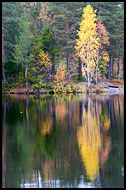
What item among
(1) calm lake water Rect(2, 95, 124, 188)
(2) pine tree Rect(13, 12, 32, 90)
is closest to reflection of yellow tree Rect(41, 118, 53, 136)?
(1) calm lake water Rect(2, 95, 124, 188)

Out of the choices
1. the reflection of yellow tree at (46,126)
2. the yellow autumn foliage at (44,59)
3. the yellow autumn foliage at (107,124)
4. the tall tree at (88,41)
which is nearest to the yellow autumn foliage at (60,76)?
the yellow autumn foliage at (44,59)

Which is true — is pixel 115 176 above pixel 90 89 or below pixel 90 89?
below

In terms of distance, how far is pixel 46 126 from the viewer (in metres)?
16.2

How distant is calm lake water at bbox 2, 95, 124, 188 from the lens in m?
8.08

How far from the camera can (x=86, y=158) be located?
991cm

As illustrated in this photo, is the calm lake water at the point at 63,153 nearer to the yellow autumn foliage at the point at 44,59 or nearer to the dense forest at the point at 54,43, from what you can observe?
the dense forest at the point at 54,43

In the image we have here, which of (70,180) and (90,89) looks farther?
(90,89)

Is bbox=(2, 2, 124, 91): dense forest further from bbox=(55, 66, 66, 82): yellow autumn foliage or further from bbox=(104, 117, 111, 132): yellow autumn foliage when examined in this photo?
bbox=(104, 117, 111, 132): yellow autumn foliage

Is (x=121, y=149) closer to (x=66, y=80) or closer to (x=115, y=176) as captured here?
(x=115, y=176)

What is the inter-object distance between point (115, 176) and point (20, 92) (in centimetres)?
3619

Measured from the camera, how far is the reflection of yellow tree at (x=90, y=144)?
29.2 feet

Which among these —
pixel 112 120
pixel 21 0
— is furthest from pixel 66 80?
pixel 112 120

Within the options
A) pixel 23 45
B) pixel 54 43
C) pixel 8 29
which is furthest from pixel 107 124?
pixel 8 29

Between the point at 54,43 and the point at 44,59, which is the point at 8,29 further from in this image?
the point at 44,59
